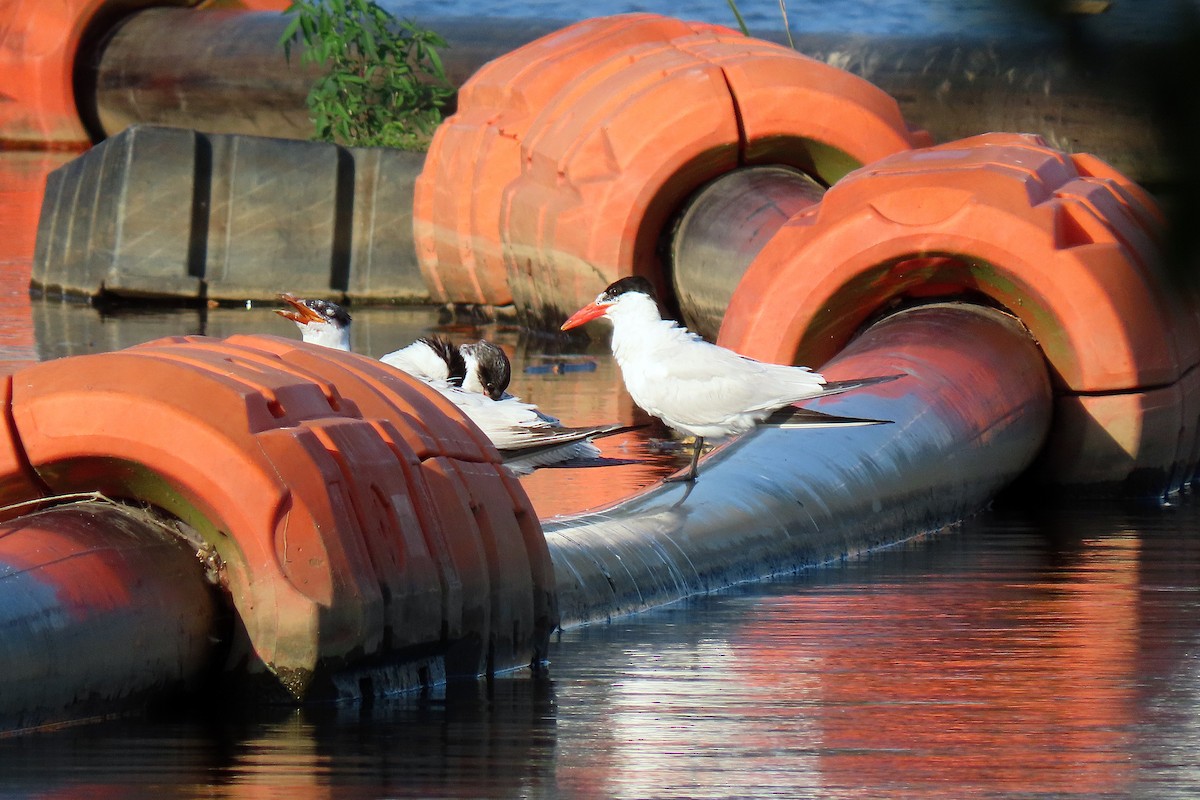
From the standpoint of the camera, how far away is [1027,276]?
245 inches

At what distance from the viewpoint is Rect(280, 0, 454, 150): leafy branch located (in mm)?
12453

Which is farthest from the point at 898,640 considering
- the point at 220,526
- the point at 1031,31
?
the point at 1031,31

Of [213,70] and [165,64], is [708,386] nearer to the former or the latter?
[213,70]

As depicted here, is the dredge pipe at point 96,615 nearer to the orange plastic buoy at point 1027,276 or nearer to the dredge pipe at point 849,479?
the dredge pipe at point 849,479

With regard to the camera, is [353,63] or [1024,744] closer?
[1024,744]

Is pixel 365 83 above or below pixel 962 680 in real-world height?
above

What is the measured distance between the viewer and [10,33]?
56.3 feet

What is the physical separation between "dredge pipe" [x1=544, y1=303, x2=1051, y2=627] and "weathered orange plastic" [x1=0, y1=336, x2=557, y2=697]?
812mm

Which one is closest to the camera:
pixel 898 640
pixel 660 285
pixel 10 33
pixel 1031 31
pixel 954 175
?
pixel 1031 31

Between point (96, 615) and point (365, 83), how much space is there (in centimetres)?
956

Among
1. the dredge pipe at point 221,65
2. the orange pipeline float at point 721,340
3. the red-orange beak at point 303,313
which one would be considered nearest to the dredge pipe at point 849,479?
the orange pipeline float at point 721,340

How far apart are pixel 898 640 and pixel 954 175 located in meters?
2.54

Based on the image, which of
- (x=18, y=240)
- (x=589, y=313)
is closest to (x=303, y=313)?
(x=589, y=313)

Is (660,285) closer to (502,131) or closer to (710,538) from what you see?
(502,131)
